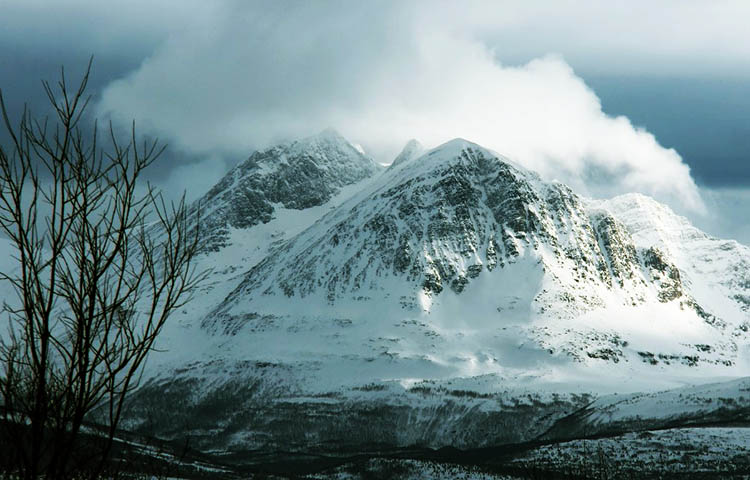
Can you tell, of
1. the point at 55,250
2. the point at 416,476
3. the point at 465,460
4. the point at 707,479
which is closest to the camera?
the point at 55,250

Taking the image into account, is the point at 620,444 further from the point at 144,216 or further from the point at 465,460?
the point at 144,216

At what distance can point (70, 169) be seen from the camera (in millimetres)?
11484

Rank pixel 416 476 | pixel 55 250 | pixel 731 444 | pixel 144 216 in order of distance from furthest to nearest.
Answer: pixel 416 476 → pixel 731 444 → pixel 144 216 → pixel 55 250

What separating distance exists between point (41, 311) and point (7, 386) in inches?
44.6

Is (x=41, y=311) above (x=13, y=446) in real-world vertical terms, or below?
above

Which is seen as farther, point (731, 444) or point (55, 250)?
point (731, 444)

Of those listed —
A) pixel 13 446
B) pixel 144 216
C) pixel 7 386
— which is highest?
pixel 144 216

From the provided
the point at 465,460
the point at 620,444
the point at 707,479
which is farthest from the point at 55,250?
the point at 465,460

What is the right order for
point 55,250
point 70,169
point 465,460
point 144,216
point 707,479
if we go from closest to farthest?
point 55,250 < point 70,169 < point 144,216 < point 707,479 < point 465,460

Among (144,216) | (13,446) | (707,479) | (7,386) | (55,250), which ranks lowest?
(707,479)

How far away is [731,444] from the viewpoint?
151 m

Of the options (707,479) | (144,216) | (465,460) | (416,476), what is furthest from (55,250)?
(465,460)

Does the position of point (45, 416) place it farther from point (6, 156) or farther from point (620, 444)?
point (620, 444)

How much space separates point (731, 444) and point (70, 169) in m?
162
